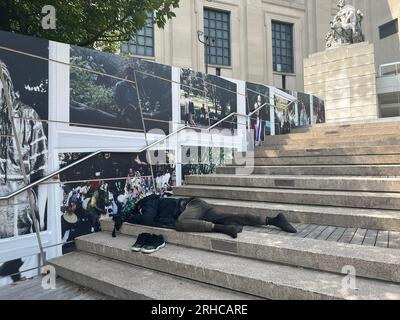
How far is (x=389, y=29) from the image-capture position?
28.3 m

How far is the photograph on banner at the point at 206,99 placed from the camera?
7.38 meters

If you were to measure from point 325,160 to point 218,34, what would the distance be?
21.4m

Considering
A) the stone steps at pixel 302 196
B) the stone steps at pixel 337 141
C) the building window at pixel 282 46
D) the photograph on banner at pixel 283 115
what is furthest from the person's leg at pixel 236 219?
the building window at pixel 282 46

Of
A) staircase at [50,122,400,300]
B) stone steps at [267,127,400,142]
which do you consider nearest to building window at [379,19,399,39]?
stone steps at [267,127,400,142]

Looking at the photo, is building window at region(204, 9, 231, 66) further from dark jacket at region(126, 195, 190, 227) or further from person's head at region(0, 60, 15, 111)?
person's head at region(0, 60, 15, 111)

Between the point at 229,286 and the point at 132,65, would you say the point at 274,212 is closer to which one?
the point at 229,286

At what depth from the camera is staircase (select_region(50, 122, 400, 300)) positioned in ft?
10.3

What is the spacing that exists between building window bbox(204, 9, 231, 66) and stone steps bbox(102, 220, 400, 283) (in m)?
22.4

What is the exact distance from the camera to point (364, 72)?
1669 cm
